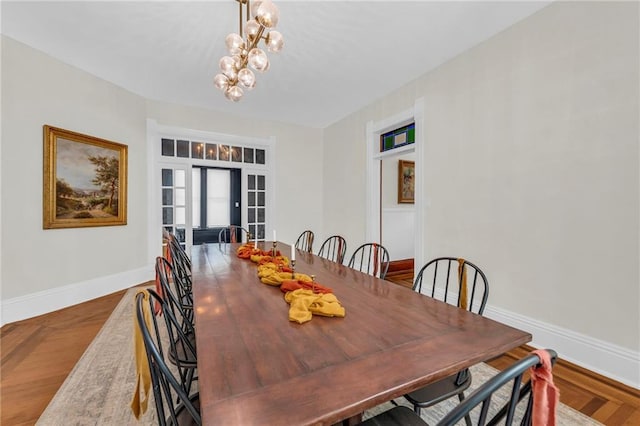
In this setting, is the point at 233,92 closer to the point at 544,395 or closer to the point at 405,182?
the point at 544,395

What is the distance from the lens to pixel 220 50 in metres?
2.99

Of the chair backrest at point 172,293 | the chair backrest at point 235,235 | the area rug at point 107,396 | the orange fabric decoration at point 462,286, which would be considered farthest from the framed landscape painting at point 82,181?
the orange fabric decoration at point 462,286

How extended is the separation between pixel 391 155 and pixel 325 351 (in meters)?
3.70

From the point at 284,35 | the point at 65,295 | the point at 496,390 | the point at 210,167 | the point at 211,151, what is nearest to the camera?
the point at 496,390

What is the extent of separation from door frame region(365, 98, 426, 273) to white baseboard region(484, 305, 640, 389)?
1.29m

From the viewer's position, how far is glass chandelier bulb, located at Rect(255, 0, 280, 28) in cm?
162

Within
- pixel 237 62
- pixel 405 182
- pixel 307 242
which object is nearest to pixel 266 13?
pixel 237 62

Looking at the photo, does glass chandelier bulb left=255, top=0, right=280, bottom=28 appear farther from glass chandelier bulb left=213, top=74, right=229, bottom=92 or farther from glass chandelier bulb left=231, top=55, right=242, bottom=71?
glass chandelier bulb left=213, top=74, right=229, bottom=92

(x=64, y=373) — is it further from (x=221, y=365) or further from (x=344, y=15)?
(x=344, y=15)

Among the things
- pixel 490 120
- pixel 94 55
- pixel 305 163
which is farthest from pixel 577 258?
pixel 94 55

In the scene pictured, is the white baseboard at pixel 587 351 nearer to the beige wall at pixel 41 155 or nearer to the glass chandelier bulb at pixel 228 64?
the glass chandelier bulb at pixel 228 64

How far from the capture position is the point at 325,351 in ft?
3.11

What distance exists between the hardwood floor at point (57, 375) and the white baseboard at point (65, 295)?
114 mm

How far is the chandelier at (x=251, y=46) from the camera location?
1641mm
